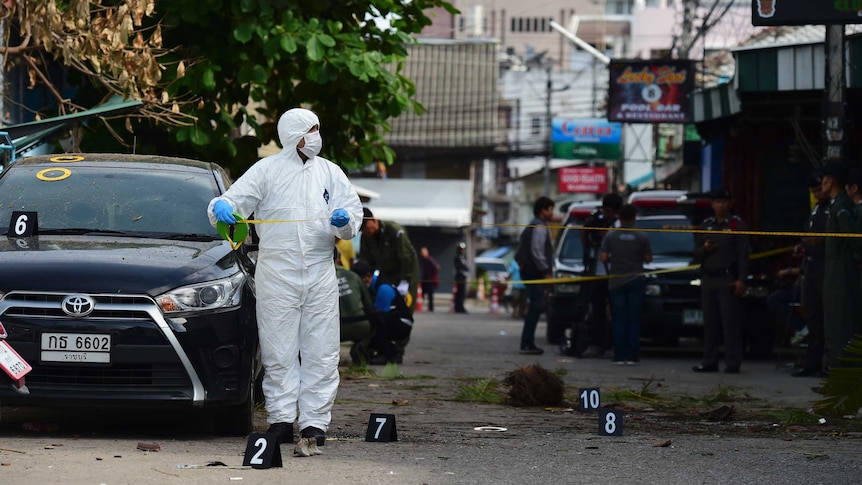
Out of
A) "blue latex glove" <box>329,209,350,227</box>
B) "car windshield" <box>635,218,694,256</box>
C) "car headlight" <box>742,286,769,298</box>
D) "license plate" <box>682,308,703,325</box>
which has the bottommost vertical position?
"license plate" <box>682,308,703,325</box>

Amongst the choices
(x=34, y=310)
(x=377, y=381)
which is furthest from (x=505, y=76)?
(x=34, y=310)

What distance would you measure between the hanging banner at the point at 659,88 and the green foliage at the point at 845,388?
17.7m

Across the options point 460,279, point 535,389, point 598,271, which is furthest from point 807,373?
point 460,279

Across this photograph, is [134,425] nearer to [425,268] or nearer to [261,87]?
[261,87]

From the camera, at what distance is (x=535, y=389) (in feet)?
35.1

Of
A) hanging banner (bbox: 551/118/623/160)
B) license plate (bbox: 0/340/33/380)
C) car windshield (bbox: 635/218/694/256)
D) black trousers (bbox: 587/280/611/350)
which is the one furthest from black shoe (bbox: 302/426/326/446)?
hanging banner (bbox: 551/118/623/160)

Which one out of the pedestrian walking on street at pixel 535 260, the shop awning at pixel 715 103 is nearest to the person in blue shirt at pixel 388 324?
the pedestrian walking on street at pixel 535 260

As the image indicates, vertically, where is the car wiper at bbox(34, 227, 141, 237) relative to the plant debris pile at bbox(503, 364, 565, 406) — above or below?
above

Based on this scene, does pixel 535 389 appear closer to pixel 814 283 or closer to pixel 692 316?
pixel 814 283

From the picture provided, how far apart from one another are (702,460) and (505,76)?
2694 inches

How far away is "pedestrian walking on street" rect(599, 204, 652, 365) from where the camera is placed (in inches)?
621

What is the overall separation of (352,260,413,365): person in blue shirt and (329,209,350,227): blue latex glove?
23.5ft

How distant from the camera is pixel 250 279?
8.53 metres

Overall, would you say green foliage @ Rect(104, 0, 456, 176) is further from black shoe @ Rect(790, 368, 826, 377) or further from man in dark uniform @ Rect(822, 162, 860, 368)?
black shoe @ Rect(790, 368, 826, 377)
